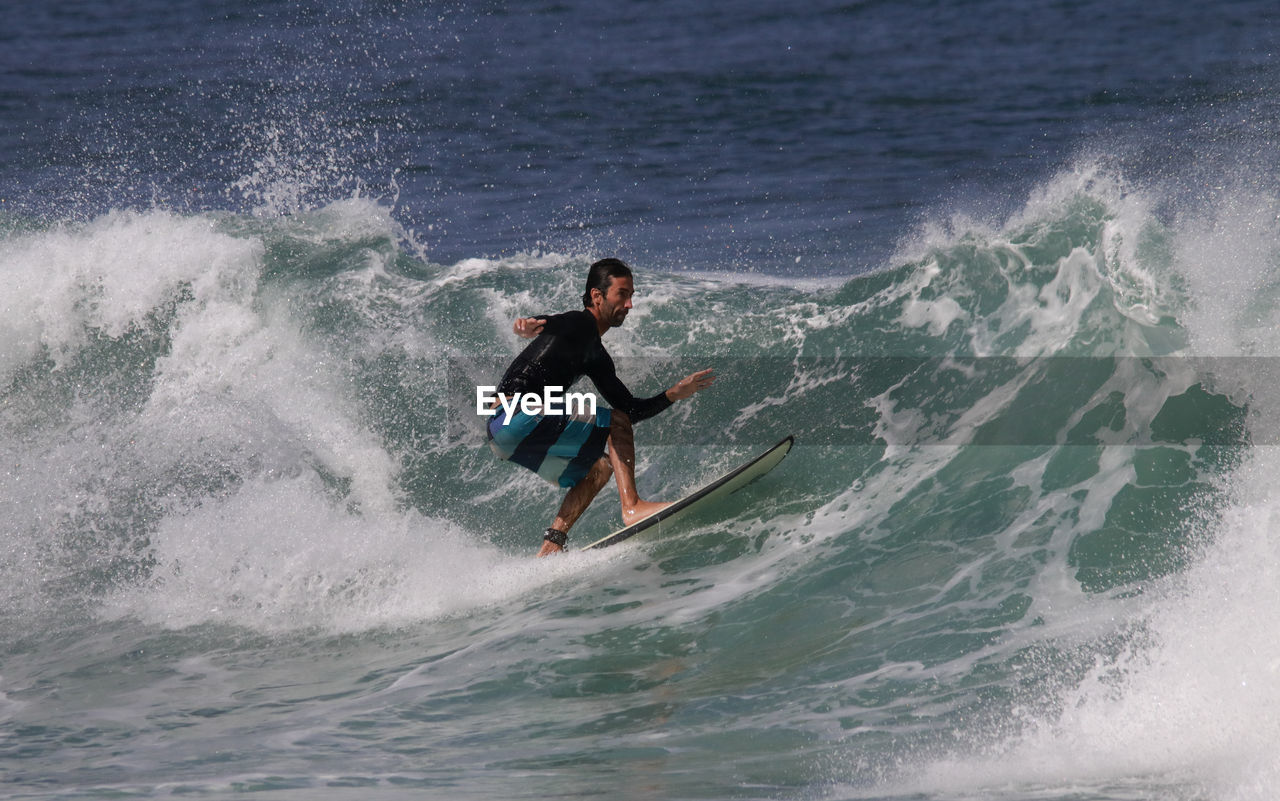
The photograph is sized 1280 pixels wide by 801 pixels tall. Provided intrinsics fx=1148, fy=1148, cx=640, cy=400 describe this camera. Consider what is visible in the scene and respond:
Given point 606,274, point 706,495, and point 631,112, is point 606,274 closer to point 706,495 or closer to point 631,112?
point 706,495

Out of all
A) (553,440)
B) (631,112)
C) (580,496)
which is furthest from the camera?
(631,112)

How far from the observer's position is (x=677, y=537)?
705 centimetres

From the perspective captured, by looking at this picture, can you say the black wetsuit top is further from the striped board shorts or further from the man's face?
the striped board shorts

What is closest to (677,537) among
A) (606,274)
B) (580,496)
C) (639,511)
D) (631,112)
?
(639,511)

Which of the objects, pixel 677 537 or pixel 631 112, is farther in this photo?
pixel 631 112

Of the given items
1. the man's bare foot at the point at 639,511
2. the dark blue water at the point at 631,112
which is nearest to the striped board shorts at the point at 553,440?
the man's bare foot at the point at 639,511

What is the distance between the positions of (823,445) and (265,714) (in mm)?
3909

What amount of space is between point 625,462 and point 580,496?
0.37m

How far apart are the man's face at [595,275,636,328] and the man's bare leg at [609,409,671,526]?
632 millimetres

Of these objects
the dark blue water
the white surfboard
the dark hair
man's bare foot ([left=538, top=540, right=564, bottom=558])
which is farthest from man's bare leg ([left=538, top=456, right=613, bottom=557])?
the dark blue water

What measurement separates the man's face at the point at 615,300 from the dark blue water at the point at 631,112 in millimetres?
3868

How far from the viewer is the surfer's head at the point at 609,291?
6082mm

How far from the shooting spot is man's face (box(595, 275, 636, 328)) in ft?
20.0

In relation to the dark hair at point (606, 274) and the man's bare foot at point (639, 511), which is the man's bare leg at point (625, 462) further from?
the dark hair at point (606, 274)
